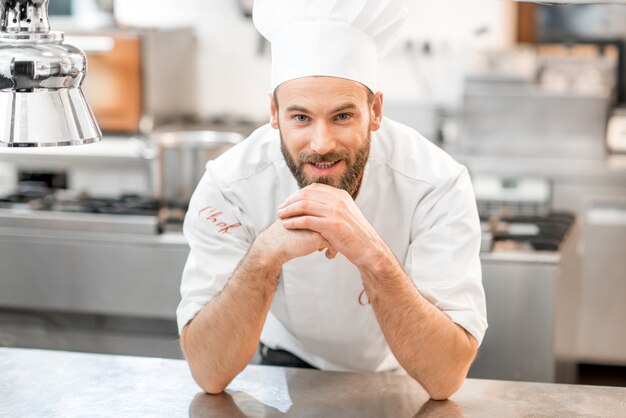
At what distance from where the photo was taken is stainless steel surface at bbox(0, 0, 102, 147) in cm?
146

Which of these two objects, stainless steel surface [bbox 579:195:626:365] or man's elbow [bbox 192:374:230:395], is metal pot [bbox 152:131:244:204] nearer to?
man's elbow [bbox 192:374:230:395]

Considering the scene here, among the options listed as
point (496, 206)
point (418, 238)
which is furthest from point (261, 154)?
point (496, 206)

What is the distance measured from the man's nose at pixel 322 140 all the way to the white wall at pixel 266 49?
3.28 metres

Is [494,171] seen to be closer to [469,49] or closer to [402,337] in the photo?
[469,49]

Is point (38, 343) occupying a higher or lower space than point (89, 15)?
lower

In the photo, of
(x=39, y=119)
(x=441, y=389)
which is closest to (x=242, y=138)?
(x=441, y=389)

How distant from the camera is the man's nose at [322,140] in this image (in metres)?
1.88

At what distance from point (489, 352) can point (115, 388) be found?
146 centimetres

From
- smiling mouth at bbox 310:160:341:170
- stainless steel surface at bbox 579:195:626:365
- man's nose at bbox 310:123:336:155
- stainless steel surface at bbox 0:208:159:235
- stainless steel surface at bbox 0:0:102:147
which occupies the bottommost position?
stainless steel surface at bbox 579:195:626:365

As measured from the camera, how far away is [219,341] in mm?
1942

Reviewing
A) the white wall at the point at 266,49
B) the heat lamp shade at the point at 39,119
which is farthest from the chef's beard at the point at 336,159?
the white wall at the point at 266,49

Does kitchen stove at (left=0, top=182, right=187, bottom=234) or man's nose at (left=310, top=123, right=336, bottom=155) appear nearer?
man's nose at (left=310, top=123, right=336, bottom=155)

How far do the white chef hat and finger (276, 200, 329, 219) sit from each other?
0.93 feet

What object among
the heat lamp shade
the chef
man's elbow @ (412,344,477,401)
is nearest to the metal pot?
the chef
